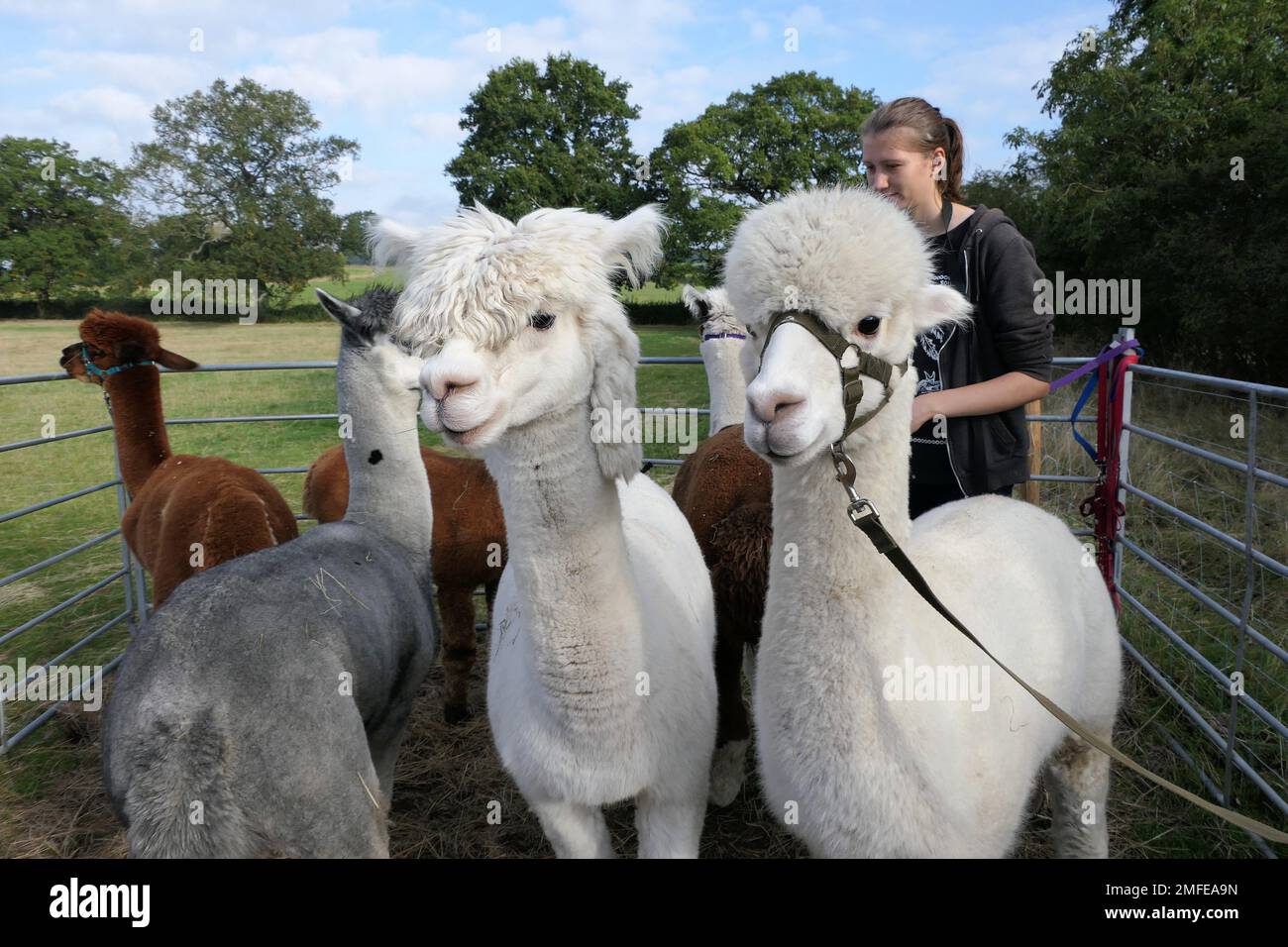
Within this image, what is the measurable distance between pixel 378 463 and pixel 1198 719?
362cm

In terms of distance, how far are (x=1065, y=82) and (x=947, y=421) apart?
45.6 feet

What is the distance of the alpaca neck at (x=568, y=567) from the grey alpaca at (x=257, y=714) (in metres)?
0.54

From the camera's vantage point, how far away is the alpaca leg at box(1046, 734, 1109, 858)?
7.71 ft

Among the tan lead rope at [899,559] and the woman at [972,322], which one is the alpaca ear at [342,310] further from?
the tan lead rope at [899,559]

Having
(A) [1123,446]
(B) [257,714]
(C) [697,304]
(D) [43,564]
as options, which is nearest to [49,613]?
(D) [43,564]

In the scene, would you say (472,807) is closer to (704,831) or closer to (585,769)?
(704,831)

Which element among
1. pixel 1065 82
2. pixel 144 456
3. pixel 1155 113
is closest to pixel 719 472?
pixel 144 456

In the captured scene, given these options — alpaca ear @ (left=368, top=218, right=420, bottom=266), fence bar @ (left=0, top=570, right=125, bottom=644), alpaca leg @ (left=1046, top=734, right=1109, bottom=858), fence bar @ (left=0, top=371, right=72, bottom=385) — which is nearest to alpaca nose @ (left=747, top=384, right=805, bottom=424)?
alpaca ear @ (left=368, top=218, right=420, bottom=266)

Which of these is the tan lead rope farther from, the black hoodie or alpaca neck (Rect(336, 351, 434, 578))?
alpaca neck (Rect(336, 351, 434, 578))

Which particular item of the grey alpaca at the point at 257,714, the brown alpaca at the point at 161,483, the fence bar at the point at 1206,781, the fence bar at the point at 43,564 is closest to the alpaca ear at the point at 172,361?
the brown alpaca at the point at 161,483

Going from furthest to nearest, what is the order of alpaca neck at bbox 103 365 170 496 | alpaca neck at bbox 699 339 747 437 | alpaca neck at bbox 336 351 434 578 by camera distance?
alpaca neck at bbox 699 339 747 437
alpaca neck at bbox 103 365 170 496
alpaca neck at bbox 336 351 434 578

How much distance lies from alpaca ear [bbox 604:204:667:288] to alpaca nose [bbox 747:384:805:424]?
31.0 inches

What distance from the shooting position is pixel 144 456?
3965 mm

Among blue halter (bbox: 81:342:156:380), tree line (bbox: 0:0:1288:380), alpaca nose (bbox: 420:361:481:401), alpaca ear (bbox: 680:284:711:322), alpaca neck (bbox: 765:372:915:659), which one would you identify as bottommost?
alpaca neck (bbox: 765:372:915:659)
